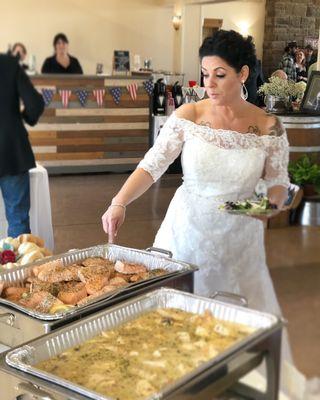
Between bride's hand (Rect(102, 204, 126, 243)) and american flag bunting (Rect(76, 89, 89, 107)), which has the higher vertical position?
american flag bunting (Rect(76, 89, 89, 107))

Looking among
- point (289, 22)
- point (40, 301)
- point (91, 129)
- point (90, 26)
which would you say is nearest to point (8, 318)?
point (40, 301)

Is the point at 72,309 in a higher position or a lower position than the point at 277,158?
lower

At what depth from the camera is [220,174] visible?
1338 mm

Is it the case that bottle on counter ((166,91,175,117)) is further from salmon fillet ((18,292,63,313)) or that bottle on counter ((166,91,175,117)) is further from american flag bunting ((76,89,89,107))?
salmon fillet ((18,292,63,313))

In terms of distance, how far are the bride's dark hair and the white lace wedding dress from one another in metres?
0.14

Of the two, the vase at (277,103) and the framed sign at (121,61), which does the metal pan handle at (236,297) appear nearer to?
the vase at (277,103)

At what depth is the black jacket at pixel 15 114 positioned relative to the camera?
0.83 metres

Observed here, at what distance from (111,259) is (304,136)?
642 millimetres

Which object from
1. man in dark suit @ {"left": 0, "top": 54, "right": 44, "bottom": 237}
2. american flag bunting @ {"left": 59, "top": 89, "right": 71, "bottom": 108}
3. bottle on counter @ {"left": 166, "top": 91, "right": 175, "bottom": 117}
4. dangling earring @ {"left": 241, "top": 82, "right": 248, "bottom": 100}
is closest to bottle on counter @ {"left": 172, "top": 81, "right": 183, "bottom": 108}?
bottle on counter @ {"left": 166, "top": 91, "right": 175, "bottom": 117}

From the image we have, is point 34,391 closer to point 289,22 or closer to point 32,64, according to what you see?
point 32,64

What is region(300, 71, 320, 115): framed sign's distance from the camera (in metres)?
1.06

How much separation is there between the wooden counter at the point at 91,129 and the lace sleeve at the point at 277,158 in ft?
0.83

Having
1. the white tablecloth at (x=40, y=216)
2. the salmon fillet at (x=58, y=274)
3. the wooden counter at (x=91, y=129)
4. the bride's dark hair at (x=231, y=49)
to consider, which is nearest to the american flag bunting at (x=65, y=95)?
the wooden counter at (x=91, y=129)

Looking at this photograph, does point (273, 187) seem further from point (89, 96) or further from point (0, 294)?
point (0, 294)
